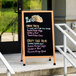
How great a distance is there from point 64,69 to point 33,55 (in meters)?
0.78

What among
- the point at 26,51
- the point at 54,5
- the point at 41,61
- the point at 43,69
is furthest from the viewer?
the point at 54,5

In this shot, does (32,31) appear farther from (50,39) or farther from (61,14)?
(61,14)

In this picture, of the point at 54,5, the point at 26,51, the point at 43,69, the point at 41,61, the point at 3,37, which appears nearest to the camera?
the point at 43,69

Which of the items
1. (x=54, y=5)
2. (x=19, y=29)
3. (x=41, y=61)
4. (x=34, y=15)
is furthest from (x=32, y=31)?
(x=54, y=5)

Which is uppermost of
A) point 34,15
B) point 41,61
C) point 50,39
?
point 34,15

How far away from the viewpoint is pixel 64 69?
5.11 meters

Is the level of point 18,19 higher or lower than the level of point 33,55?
higher

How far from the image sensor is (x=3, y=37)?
23.0 ft

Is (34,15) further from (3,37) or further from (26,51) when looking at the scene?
(3,37)

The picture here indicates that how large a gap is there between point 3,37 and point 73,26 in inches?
76.1

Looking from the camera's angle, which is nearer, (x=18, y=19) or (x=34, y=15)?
(x=34, y=15)

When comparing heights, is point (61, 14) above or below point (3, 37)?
above

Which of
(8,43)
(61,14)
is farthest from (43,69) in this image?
(61,14)

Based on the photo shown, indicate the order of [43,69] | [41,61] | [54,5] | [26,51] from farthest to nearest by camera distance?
[54,5] < [41,61] < [26,51] < [43,69]
